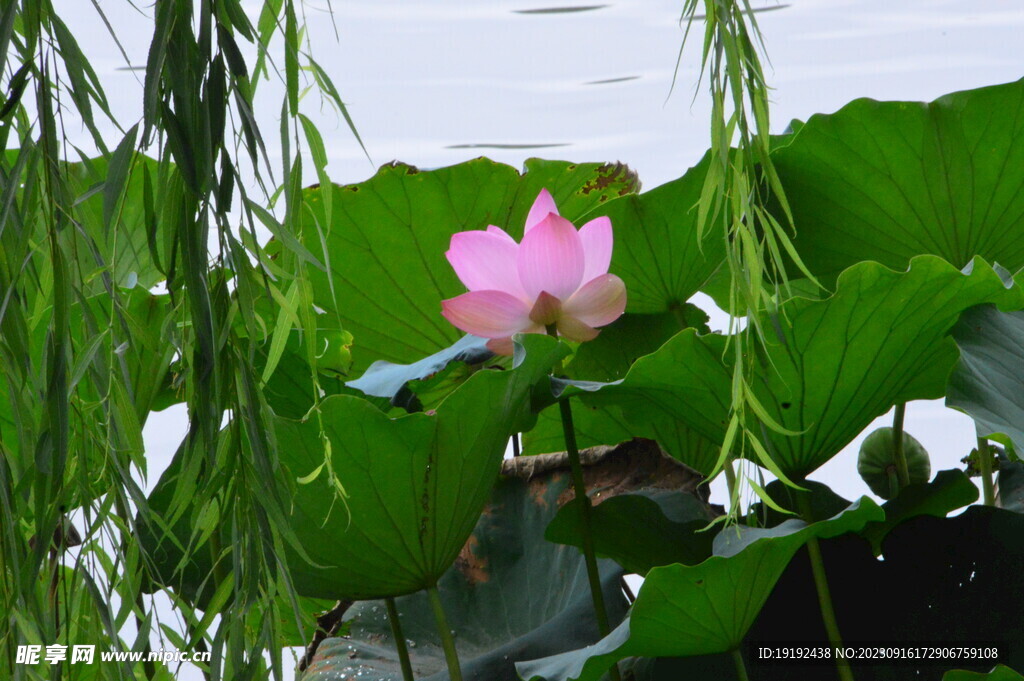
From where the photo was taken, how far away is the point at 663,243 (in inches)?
28.9

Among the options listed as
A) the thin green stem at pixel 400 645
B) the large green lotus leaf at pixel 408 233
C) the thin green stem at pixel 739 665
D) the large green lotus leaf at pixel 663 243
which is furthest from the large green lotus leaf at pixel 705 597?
the large green lotus leaf at pixel 408 233

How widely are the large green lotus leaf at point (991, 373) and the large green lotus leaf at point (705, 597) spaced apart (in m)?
0.08

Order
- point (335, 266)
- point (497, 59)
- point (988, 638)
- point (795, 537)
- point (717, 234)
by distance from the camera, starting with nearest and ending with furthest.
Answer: point (795, 537) → point (988, 638) → point (717, 234) → point (335, 266) → point (497, 59)

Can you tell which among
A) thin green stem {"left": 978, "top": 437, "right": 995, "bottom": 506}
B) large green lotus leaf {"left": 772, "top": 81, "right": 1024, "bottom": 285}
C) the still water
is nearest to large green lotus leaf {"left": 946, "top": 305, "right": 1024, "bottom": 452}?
large green lotus leaf {"left": 772, "top": 81, "right": 1024, "bottom": 285}

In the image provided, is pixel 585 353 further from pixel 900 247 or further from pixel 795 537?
pixel 795 537

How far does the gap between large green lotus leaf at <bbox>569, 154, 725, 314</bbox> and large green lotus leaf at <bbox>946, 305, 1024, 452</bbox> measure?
0.60 feet

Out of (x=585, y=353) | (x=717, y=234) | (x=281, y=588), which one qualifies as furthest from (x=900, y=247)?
(x=281, y=588)

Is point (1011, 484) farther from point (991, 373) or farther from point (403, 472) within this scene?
point (403, 472)

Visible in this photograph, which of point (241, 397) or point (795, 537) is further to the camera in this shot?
point (795, 537)

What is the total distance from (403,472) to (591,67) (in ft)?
3.64

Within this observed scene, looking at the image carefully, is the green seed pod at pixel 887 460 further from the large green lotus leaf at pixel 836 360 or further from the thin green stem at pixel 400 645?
the thin green stem at pixel 400 645

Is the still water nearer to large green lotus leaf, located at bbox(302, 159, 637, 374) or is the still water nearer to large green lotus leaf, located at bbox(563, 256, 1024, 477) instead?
large green lotus leaf, located at bbox(302, 159, 637, 374)

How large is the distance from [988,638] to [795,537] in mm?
213

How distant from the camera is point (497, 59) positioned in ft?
5.12
